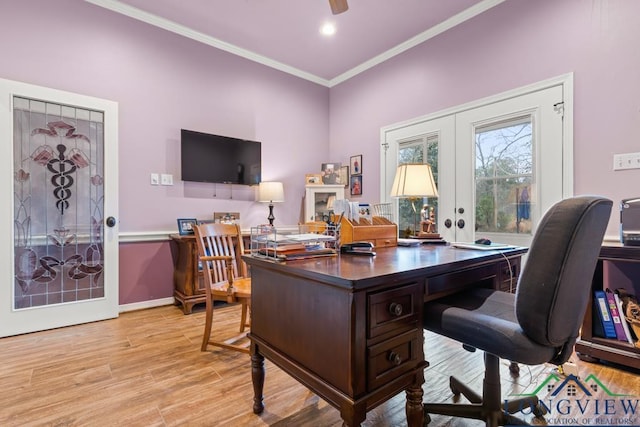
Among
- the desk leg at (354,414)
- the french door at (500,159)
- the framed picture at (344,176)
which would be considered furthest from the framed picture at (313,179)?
the desk leg at (354,414)

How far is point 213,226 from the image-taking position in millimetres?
2471

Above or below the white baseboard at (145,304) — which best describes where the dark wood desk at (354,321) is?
above

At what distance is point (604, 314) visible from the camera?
6.60 feet

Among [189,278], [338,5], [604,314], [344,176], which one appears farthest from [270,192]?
[604,314]

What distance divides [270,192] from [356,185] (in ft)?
4.06

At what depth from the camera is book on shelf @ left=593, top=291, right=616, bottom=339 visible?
78.2 inches

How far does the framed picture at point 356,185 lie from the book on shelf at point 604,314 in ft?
8.77

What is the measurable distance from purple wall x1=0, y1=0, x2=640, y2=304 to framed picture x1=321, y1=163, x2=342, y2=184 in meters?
0.17

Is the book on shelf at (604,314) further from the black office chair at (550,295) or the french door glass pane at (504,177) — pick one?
the black office chair at (550,295)

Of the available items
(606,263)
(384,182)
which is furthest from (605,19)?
(384,182)

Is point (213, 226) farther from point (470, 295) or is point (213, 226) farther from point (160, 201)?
point (470, 295)

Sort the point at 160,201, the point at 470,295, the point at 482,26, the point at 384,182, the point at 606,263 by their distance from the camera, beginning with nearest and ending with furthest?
the point at 470,295
the point at 606,263
the point at 482,26
the point at 160,201
the point at 384,182

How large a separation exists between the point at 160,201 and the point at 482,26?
12.0 ft

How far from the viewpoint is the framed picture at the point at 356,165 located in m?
4.23
